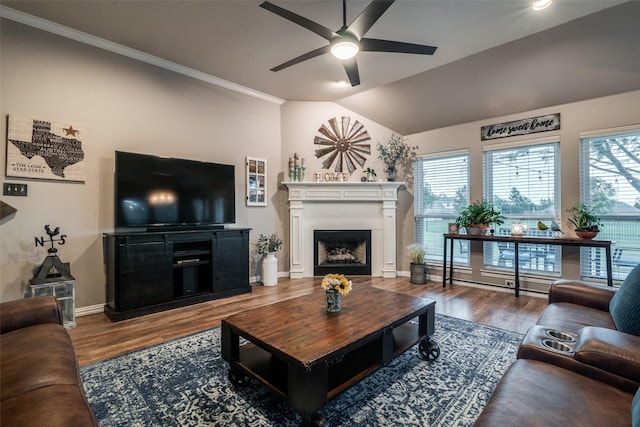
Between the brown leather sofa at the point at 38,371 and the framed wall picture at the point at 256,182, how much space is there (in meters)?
3.11

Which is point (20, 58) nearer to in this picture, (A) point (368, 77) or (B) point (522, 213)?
(A) point (368, 77)

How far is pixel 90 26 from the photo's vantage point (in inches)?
121

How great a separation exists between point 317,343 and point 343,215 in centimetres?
363

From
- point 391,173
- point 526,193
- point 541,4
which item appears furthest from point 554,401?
point 391,173

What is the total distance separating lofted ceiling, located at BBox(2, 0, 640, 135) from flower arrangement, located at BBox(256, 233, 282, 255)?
2.38m

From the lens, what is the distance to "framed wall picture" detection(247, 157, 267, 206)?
187 inches

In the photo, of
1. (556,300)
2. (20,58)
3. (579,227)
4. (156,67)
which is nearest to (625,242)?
(579,227)

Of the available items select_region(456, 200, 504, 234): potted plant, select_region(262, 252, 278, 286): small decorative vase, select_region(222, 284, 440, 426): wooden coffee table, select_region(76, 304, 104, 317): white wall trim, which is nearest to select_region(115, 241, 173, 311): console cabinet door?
select_region(76, 304, 104, 317): white wall trim

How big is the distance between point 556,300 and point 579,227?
6.36 ft

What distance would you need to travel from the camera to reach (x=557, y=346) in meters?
1.42

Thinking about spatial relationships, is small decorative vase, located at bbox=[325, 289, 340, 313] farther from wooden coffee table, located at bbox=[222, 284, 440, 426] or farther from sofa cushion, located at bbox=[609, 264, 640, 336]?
Answer: sofa cushion, located at bbox=[609, 264, 640, 336]

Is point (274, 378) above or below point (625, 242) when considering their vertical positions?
below

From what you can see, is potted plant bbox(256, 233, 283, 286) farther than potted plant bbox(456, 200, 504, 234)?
Yes

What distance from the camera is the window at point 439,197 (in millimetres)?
4711
